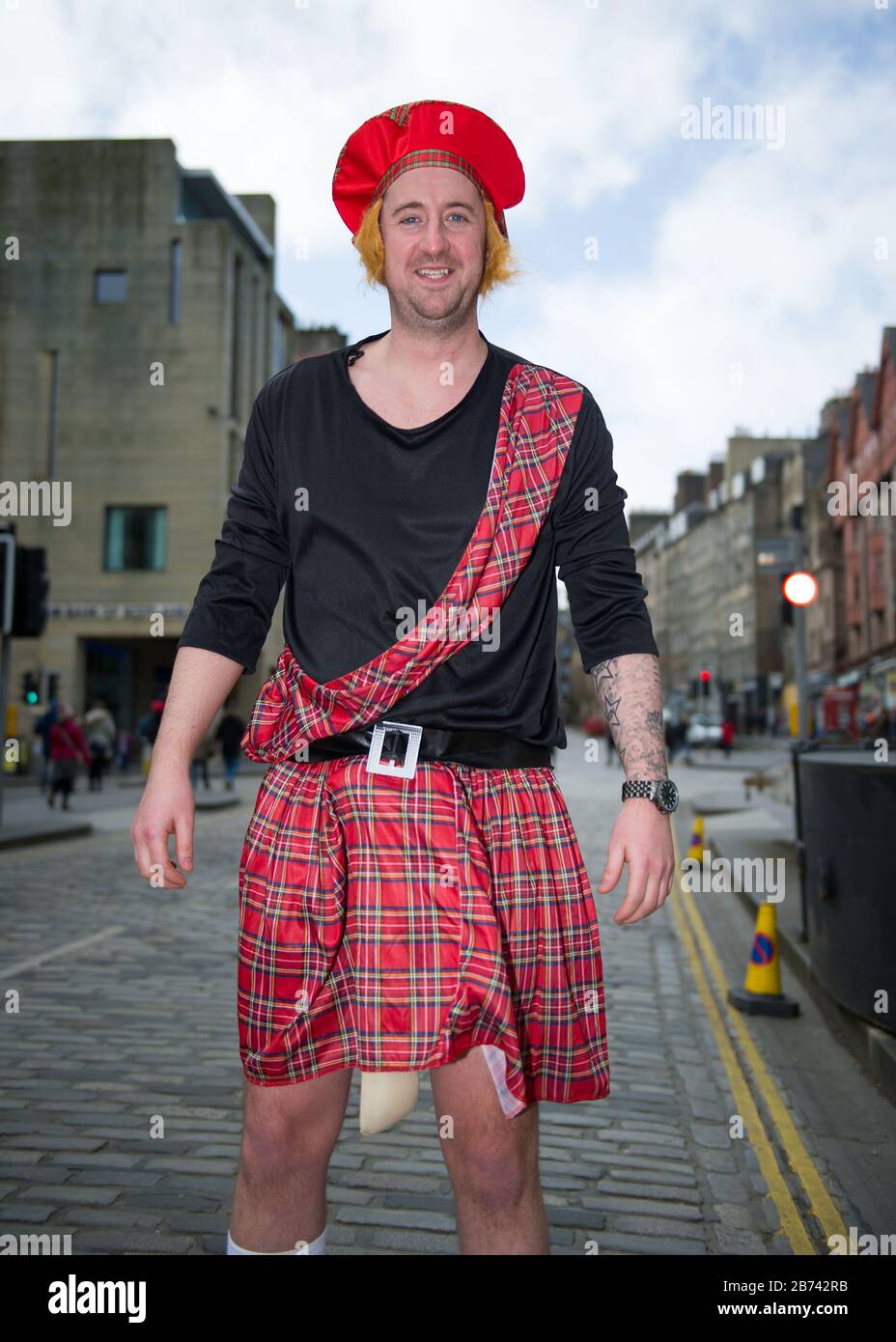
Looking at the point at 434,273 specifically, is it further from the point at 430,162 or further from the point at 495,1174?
the point at 495,1174

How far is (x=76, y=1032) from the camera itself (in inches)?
215

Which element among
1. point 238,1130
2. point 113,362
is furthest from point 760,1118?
point 113,362

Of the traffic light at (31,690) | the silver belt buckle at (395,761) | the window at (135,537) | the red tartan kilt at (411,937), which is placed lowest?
the red tartan kilt at (411,937)

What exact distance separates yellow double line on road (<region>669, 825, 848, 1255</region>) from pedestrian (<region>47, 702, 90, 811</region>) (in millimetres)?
12719

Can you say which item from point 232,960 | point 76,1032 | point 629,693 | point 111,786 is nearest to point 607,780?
point 111,786

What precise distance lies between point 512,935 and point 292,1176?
54 cm

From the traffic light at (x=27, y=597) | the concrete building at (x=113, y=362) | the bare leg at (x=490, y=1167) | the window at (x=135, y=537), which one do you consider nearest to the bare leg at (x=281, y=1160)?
the bare leg at (x=490, y=1167)

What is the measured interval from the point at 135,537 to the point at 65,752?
65.9 ft

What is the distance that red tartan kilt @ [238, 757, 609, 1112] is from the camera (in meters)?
1.97

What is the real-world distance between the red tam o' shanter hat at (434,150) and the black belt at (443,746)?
1.04 m

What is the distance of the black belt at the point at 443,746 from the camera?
207cm

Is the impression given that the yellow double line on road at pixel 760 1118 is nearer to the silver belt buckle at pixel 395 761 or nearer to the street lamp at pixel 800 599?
the silver belt buckle at pixel 395 761

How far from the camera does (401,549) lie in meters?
2.15

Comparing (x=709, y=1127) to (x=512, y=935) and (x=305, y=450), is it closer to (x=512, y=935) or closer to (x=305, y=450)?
(x=512, y=935)
